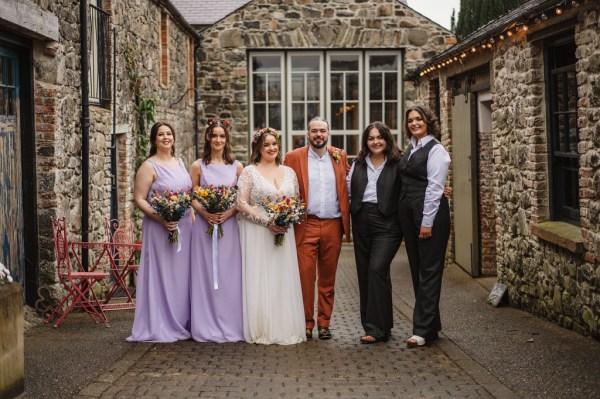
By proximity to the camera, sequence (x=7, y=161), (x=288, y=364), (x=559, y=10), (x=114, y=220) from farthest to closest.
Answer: (x=114, y=220)
(x=7, y=161)
(x=559, y=10)
(x=288, y=364)

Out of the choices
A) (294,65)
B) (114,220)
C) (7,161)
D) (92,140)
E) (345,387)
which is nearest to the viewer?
(345,387)

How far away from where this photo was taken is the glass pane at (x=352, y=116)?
19.2m

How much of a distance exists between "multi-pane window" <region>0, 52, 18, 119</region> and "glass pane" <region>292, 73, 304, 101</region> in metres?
11.0

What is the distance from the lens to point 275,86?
19125 mm

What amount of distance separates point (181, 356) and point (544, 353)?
284cm

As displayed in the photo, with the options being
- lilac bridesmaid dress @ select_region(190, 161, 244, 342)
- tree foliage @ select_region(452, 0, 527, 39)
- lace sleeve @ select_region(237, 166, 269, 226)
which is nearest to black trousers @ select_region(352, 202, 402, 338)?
lace sleeve @ select_region(237, 166, 269, 226)

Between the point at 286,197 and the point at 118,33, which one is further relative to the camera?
the point at 118,33

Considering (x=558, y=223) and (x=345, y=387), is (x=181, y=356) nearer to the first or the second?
(x=345, y=387)

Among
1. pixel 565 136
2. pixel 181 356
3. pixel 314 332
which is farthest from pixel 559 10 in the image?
pixel 181 356

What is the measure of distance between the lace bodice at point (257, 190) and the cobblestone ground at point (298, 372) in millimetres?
1145

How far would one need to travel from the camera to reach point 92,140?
33.6 ft

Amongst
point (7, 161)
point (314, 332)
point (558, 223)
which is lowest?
point (314, 332)

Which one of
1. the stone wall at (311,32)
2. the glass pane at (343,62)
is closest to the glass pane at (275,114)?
the stone wall at (311,32)

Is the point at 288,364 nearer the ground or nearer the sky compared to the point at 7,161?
nearer the ground
